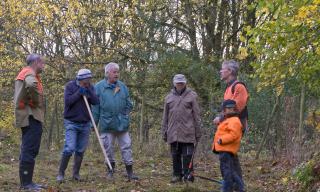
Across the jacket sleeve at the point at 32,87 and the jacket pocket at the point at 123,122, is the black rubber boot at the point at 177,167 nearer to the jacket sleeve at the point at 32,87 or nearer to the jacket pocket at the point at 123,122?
the jacket pocket at the point at 123,122

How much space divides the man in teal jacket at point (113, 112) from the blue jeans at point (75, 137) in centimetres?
26

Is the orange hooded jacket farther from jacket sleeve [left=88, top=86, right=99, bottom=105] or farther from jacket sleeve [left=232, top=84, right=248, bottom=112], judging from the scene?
jacket sleeve [left=88, top=86, right=99, bottom=105]

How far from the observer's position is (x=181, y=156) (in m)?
8.32

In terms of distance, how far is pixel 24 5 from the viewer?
1447cm

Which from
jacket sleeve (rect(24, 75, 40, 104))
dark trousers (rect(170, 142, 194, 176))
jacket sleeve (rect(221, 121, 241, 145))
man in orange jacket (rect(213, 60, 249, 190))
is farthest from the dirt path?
jacket sleeve (rect(24, 75, 40, 104))

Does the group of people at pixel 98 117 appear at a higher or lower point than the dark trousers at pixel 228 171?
higher

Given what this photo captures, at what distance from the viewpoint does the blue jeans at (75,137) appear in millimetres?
7844

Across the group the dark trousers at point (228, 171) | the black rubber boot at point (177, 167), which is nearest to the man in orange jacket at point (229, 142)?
the dark trousers at point (228, 171)

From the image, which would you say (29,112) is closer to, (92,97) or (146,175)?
(92,97)

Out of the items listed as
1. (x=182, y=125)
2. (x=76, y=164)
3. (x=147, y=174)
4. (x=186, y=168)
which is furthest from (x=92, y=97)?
(x=147, y=174)

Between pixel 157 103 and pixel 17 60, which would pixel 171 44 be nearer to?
pixel 157 103

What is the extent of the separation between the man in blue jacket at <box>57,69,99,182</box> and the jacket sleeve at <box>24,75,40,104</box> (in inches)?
33.6

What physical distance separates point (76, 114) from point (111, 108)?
55 centimetres

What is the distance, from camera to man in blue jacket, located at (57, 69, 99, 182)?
7.86 m
